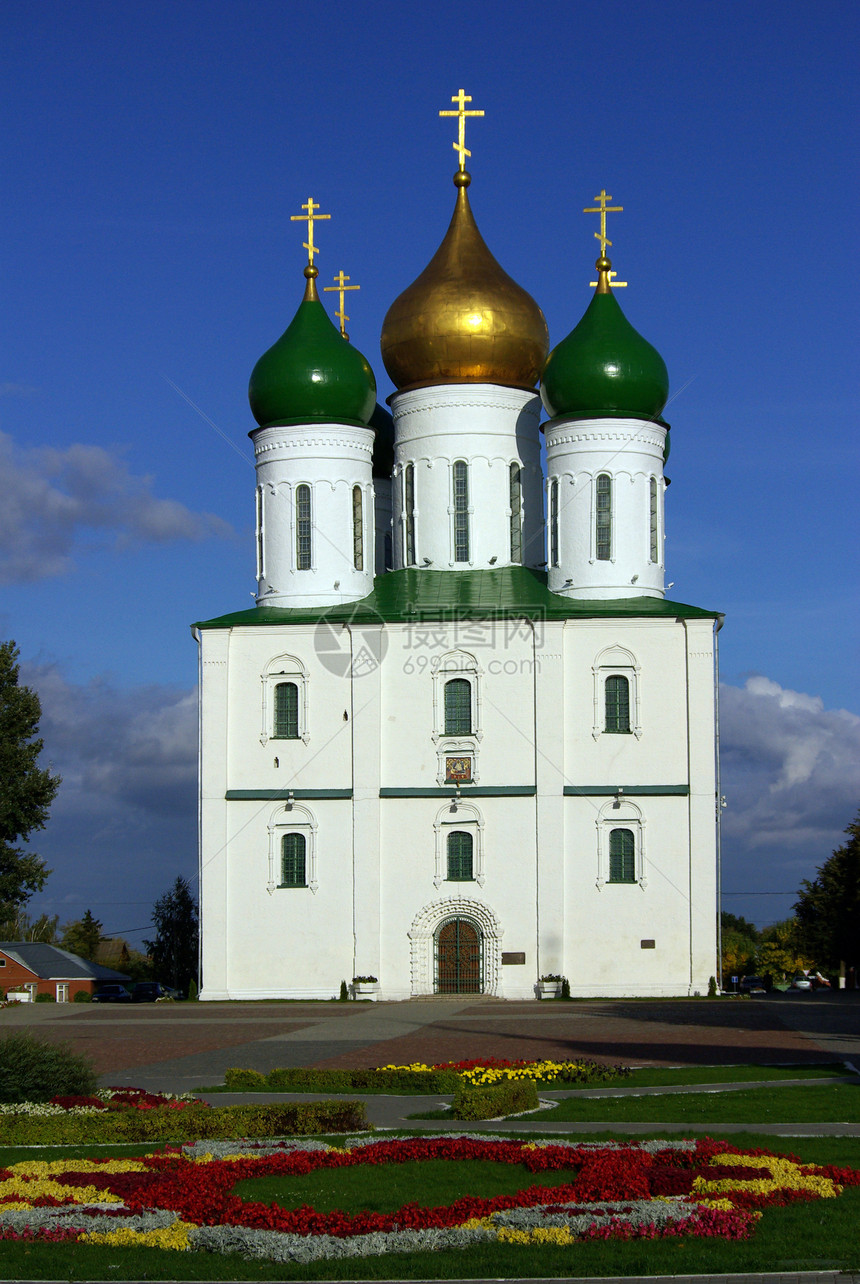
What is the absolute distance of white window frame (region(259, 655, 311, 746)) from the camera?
105ft

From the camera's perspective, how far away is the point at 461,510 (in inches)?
1362

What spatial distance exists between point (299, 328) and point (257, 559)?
5268 mm

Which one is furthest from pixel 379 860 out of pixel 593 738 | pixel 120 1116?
pixel 120 1116

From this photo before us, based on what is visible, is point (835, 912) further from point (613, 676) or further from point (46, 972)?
point (46, 972)

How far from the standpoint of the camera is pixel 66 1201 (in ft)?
32.0

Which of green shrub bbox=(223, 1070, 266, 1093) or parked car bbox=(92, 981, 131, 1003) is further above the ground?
green shrub bbox=(223, 1070, 266, 1093)

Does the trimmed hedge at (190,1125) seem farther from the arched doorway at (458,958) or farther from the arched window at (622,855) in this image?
the arched window at (622,855)

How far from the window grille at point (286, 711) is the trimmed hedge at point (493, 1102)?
724 inches

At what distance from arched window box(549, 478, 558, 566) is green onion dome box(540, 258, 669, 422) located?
5.37ft

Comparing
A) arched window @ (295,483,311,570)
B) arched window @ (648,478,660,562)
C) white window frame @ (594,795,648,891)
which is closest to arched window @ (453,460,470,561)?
arched window @ (295,483,311,570)

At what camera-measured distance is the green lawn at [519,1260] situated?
7.83 metres

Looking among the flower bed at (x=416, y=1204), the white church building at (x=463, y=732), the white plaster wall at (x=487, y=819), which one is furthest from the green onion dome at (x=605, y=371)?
the flower bed at (x=416, y=1204)

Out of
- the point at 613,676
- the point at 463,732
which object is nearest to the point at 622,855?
the point at 613,676

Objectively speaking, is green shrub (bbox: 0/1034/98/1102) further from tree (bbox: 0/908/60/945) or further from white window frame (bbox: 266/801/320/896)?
tree (bbox: 0/908/60/945)
